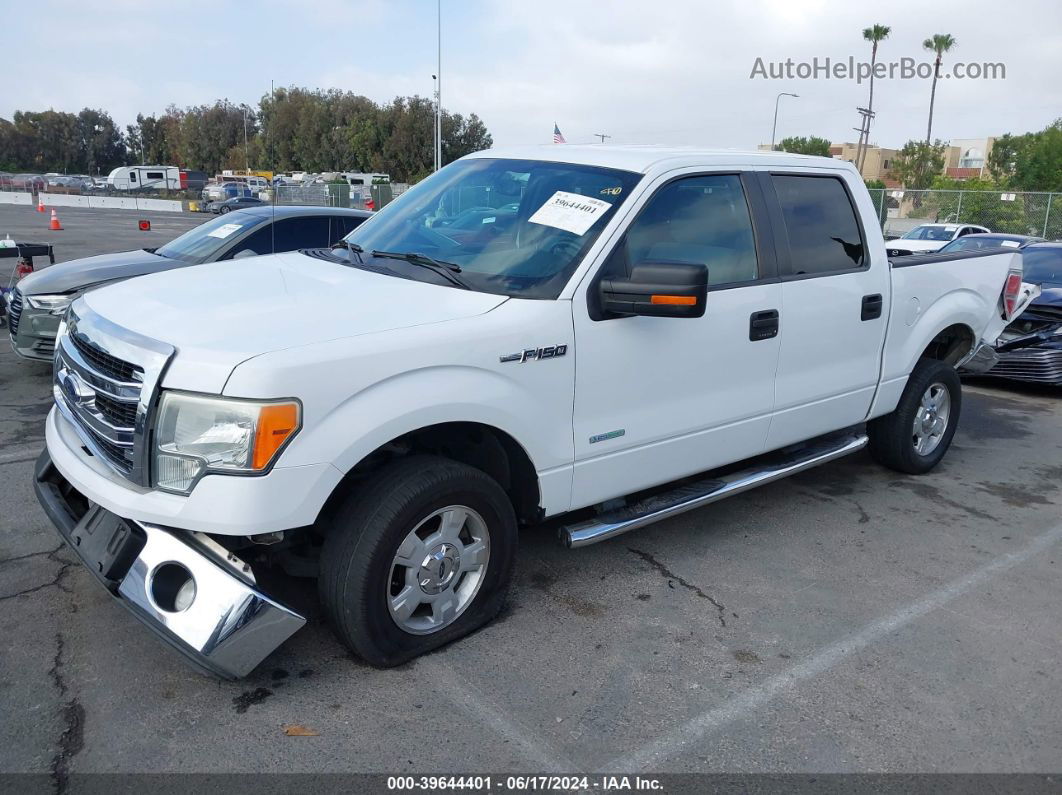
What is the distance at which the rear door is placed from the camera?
4.36 metres

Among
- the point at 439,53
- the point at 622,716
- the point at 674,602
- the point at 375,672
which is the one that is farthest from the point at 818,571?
the point at 439,53

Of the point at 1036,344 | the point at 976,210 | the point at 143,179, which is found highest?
the point at 143,179

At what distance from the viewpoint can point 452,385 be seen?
10.2 ft

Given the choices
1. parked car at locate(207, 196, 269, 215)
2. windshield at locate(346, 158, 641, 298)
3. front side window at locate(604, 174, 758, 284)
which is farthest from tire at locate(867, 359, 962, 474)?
parked car at locate(207, 196, 269, 215)

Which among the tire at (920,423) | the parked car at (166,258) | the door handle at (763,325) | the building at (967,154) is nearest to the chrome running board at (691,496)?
the tire at (920,423)

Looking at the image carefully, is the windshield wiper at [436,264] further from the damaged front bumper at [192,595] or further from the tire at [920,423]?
the tire at [920,423]

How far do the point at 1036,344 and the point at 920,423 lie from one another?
11.7ft

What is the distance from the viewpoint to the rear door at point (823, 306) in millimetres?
Result: 4359

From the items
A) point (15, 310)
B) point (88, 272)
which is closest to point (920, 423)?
point (88, 272)

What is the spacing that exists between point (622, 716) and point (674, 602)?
94 cm

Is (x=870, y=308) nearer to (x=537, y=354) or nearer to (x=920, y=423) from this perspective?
(x=920, y=423)

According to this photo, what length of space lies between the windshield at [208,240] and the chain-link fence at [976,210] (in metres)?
24.8

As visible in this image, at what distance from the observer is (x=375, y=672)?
3240 mm

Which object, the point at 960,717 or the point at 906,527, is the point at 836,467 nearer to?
the point at 906,527
